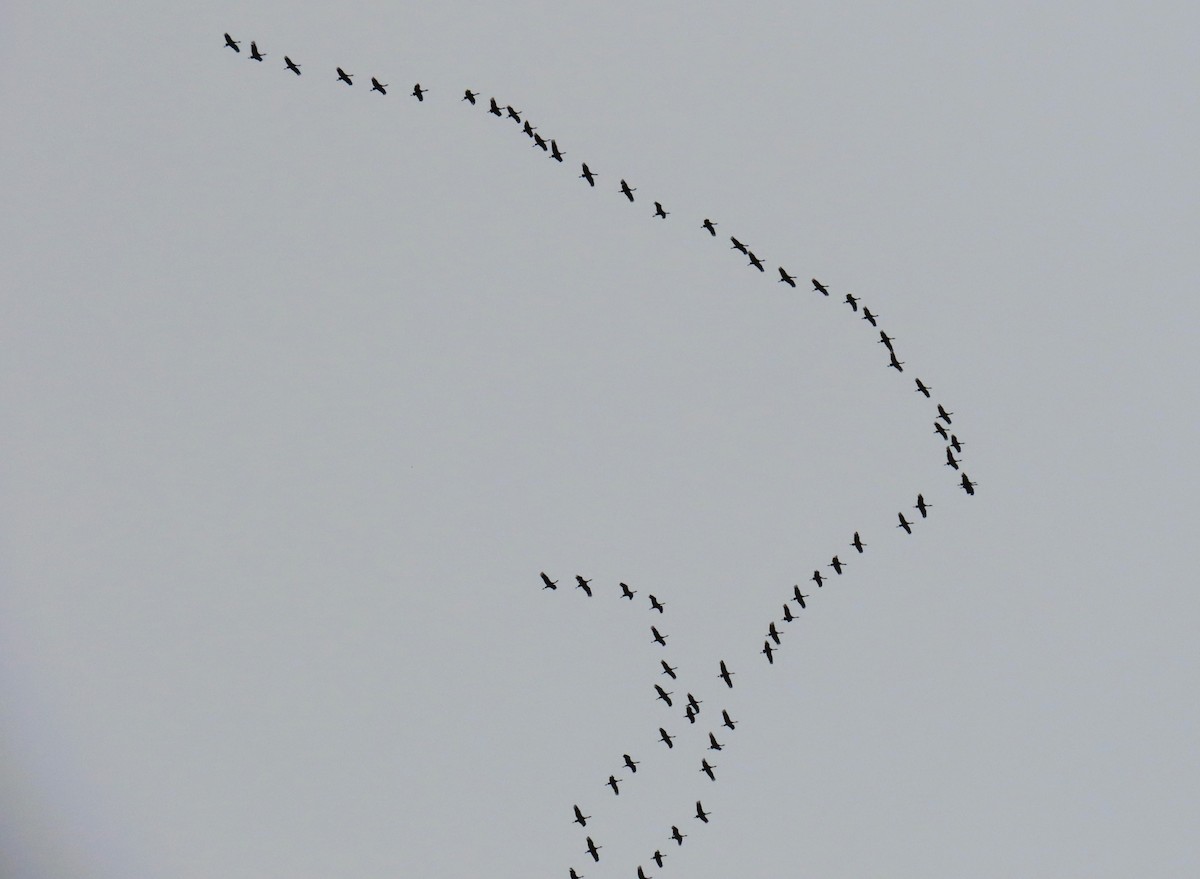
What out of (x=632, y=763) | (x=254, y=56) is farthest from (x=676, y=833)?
(x=254, y=56)

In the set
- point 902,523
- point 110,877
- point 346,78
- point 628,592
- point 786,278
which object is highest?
point 346,78

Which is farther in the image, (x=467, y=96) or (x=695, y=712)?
(x=695, y=712)

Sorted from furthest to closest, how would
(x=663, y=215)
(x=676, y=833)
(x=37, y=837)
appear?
(x=37, y=837) < (x=676, y=833) < (x=663, y=215)

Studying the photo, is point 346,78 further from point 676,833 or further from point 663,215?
A: point 676,833

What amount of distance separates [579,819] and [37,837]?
125553 millimetres

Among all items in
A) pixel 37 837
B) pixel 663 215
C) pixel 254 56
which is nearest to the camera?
pixel 254 56

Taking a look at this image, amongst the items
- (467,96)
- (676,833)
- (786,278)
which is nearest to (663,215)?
(786,278)

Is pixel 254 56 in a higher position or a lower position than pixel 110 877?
higher

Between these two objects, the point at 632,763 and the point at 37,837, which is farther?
the point at 37,837

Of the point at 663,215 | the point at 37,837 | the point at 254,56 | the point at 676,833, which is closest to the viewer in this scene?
the point at 254,56

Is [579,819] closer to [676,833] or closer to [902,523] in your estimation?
[676,833]

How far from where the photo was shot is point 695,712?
71562mm

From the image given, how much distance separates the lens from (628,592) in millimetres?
66312

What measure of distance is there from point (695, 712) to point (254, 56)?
37370mm
